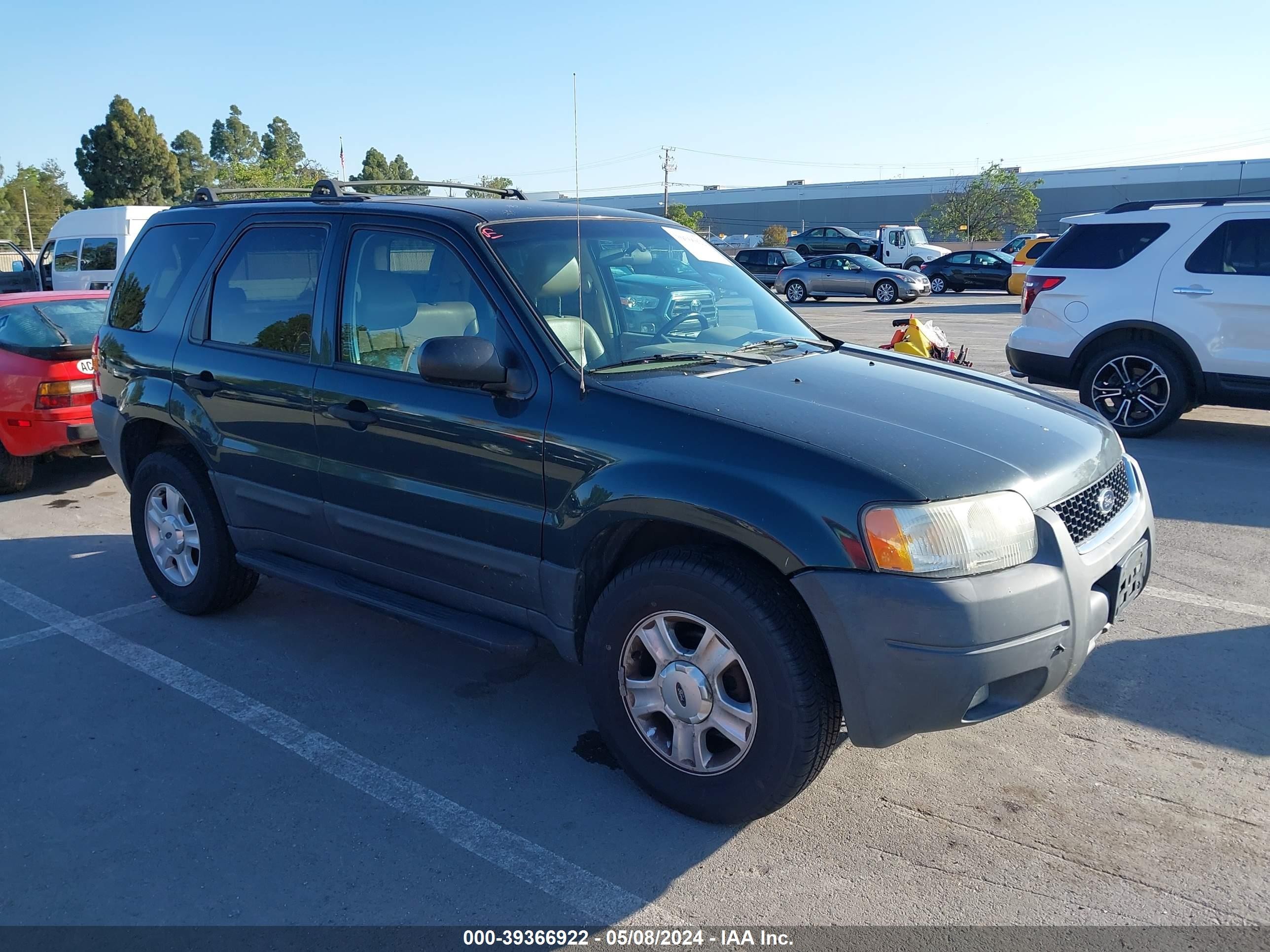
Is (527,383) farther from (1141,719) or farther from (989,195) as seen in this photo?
(989,195)

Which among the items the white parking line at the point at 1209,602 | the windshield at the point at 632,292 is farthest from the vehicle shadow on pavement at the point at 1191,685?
the windshield at the point at 632,292

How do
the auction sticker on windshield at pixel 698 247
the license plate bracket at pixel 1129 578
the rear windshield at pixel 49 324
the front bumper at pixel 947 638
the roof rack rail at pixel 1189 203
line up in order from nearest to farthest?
the front bumper at pixel 947 638
the license plate bracket at pixel 1129 578
the auction sticker on windshield at pixel 698 247
the rear windshield at pixel 49 324
the roof rack rail at pixel 1189 203

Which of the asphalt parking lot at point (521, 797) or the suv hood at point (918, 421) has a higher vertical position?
the suv hood at point (918, 421)

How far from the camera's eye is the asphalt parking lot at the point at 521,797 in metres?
2.87

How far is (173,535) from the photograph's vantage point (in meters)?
5.03

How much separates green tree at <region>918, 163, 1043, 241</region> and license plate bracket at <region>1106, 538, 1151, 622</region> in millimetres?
59991

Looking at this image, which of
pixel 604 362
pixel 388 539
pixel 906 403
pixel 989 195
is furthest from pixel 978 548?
pixel 989 195

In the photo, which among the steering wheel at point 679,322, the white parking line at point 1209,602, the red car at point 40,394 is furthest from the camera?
the red car at point 40,394

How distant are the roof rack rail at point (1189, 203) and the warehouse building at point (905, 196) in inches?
2357

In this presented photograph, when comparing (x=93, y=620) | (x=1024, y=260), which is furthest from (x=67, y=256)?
(x=1024, y=260)

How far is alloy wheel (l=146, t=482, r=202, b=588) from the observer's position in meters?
4.97

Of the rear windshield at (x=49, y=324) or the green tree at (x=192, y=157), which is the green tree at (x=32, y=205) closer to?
the green tree at (x=192, y=157)

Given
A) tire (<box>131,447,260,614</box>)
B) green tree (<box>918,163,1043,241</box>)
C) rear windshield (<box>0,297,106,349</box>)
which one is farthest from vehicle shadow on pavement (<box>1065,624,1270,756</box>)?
green tree (<box>918,163,1043,241</box>)

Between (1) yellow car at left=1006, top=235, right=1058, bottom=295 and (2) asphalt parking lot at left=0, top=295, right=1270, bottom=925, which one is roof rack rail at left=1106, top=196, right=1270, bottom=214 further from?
(1) yellow car at left=1006, top=235, right=1058, bottom=295
